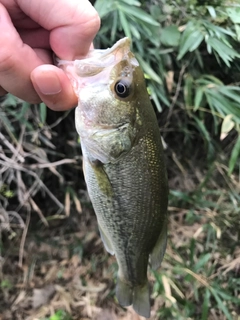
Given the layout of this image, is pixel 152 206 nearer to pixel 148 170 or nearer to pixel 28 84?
pixel 148 170

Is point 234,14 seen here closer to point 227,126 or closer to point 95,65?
point 227,126

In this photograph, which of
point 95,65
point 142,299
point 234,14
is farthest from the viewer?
point 234,14

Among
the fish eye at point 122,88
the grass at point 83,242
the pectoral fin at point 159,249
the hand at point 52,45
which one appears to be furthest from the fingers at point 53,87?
the grass at point 83,242

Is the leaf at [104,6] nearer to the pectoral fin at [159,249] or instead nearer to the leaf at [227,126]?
the leaf at [227,126]

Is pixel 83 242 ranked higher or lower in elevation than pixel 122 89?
lower

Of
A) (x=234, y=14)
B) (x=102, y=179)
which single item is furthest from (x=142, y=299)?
(x=234, y=14)

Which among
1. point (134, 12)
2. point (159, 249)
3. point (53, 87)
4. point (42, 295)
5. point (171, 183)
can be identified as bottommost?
point (42, 295)
